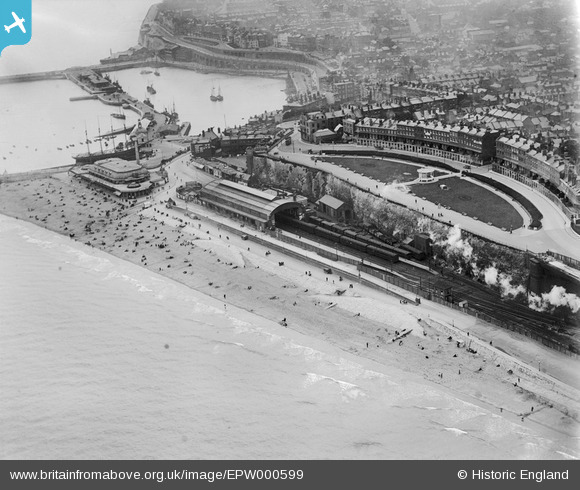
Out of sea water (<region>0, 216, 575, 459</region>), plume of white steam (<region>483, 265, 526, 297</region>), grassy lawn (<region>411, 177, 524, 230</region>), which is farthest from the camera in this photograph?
grassy lawn (<region>411, 177, 524, 230</region>)

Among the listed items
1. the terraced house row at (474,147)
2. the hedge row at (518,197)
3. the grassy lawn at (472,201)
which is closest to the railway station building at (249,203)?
the grassy lawn at (472,201)

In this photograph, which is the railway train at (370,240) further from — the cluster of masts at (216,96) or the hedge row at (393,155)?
the cluster of masts at (216,96)

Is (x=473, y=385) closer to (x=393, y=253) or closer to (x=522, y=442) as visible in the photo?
(x=522, y=442)

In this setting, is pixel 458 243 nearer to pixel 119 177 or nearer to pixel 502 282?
pixel 502 282

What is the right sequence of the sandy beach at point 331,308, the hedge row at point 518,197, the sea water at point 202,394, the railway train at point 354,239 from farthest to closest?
the railway train at point 354,239 < the hedge row at point 518,197 < the sandy beach at point 331,308 < the sea water at point 202,394

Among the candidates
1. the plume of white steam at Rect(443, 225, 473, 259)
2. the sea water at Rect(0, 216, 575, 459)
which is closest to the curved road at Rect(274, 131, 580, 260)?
the plume of white steam at Rect(443, 225, 473, 259)

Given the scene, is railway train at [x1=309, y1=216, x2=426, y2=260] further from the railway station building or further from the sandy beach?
the sandy beach
